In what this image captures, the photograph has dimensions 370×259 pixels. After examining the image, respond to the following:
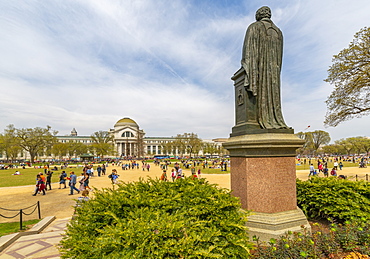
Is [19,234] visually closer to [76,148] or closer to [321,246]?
[321,246]

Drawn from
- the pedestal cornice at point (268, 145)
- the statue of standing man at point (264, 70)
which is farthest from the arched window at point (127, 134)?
the pedestal cornice at point (268, 145)

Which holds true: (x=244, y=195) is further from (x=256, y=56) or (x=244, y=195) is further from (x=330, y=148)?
(x=330, y=148)

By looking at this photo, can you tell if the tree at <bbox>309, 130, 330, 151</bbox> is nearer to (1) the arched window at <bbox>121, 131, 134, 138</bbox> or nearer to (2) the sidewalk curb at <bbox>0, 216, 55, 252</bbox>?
(1) the arched window at <bbox>121, 131, 134, 138</bbox>

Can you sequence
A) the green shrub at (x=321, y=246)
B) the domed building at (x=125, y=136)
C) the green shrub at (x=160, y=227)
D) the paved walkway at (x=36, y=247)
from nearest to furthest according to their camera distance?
1. the green shrub at (x=160, y=227)
2. the green shrub at (x=321, y=246)
3. the paved walkway at (x=36, y=247)
4. the domed building at (x=125, y=136)

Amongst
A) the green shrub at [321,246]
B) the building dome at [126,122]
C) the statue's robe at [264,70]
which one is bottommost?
the green shrub at [321,246]

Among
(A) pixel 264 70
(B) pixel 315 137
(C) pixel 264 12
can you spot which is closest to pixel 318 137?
(B) pixel 315 137

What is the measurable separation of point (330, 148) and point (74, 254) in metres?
111

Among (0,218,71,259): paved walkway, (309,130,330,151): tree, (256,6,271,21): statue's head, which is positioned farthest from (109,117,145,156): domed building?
→ (256,6,271,21): statue's head

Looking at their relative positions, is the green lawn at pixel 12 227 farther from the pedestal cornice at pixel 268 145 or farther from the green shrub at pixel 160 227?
the pedestal cornice at pixel 268 145

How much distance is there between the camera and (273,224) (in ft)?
14.8

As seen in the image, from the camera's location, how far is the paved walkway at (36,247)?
5.23 m

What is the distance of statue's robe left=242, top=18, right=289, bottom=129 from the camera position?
17.5ft

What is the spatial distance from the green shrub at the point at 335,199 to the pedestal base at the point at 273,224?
43.9 inches

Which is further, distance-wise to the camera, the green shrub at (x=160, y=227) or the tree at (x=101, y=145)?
the tree at (x=101, y=145)
